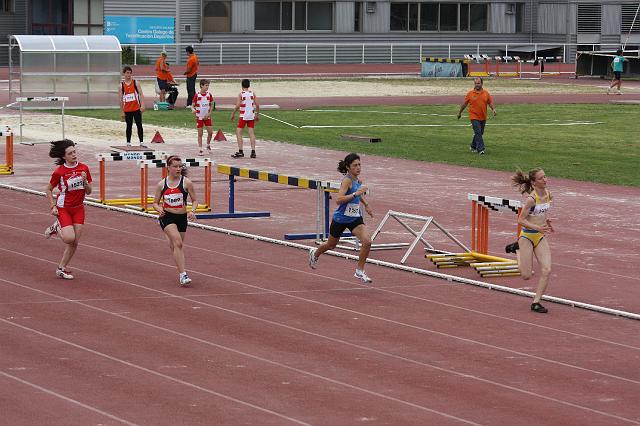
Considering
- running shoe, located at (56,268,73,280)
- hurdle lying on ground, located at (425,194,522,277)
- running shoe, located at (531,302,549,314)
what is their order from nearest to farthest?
running shoe, located at (531,302,549,314) → running shoe, located at (56,268,73,280) → hurdle lying on ground, located at (425,194,522,277)

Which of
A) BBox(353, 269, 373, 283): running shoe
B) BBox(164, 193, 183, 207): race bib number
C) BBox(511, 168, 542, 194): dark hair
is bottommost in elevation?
BBox(353, 269, 373, 283): running shoe

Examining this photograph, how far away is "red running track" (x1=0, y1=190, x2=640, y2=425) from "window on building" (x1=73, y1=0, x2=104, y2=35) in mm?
53694

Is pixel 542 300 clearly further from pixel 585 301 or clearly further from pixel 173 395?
pixel 173 395

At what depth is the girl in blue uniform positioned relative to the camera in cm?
1680

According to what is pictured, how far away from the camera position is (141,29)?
69.6 meters

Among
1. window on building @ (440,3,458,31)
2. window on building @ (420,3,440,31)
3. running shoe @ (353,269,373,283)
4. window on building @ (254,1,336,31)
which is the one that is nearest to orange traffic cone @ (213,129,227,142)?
running shoe @ (353,269,373,283)

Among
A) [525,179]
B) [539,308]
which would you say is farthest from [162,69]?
[539,308]

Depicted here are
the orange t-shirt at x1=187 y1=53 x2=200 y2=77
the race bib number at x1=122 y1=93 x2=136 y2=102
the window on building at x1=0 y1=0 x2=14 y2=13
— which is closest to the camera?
the race bib number at x1=122 y1=93 x2=136 y2=102

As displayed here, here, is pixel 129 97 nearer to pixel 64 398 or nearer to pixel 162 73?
pixel 162 73

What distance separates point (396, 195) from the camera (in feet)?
83.2

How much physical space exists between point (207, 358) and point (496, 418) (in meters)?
3.07

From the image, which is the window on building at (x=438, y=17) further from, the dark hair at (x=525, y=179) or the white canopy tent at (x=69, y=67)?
the dark hair at (x=525, y=179)

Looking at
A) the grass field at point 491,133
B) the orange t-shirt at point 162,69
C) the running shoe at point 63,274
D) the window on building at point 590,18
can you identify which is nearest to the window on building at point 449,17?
the window on building at point 590,18

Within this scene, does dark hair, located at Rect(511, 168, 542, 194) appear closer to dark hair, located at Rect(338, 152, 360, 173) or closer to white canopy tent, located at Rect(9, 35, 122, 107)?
dark hair, located at Rect(338, 152, 360, 173)
